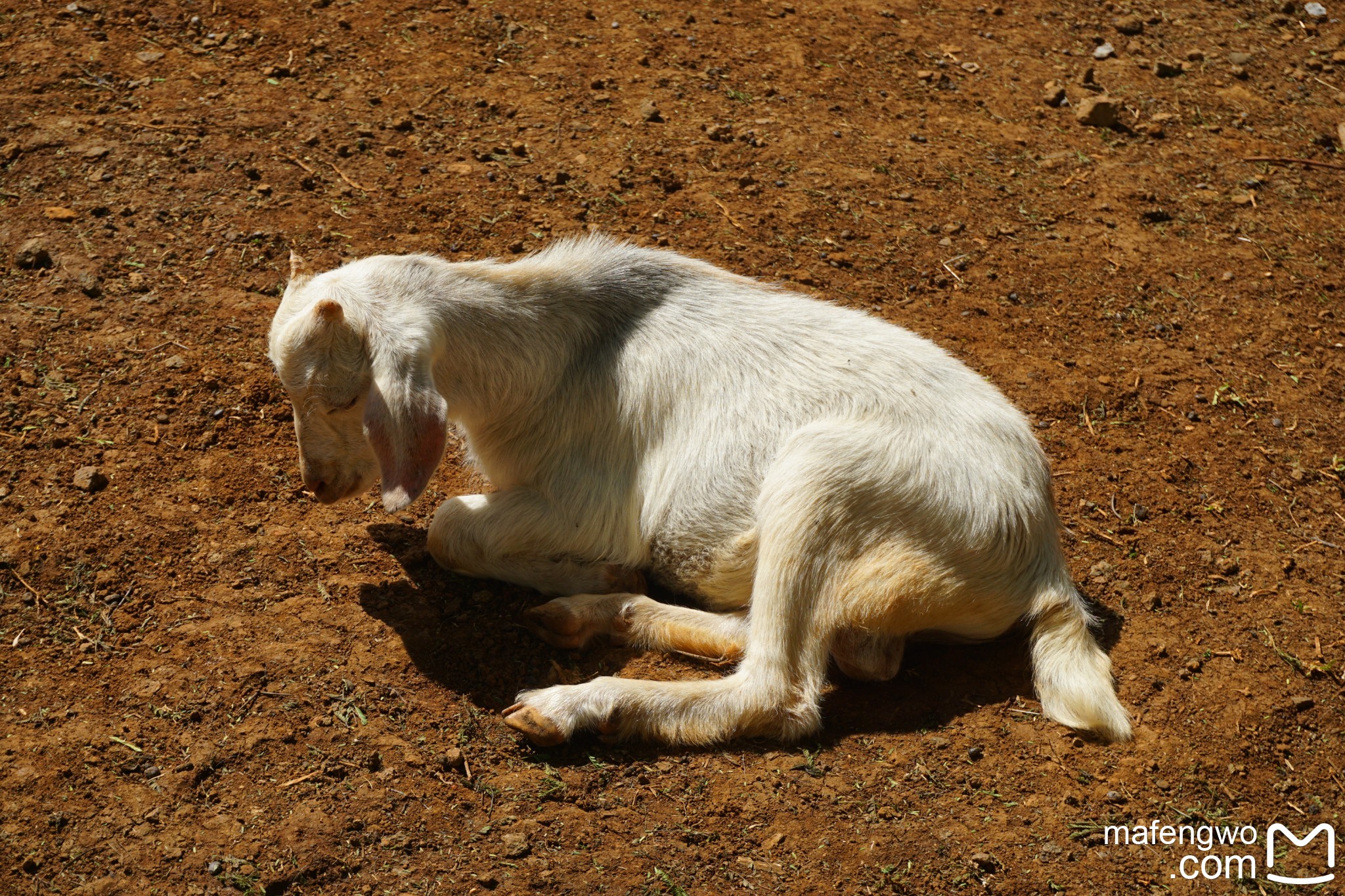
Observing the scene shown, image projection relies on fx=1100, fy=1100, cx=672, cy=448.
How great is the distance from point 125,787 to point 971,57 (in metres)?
6.33

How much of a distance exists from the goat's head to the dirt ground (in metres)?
0.52

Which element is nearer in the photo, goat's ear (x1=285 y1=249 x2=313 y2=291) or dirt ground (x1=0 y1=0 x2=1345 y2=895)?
dirt ground (x1=0 y1=0 x2=1345 y2=895)

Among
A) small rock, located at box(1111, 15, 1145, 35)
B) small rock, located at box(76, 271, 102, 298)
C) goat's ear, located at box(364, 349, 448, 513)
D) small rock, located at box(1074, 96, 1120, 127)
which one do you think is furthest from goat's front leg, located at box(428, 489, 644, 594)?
small rock, located at box(1111, 15, 1145, 35)

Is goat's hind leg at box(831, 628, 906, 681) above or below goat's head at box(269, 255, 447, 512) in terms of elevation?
below

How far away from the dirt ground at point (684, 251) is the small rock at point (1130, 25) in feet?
0.17

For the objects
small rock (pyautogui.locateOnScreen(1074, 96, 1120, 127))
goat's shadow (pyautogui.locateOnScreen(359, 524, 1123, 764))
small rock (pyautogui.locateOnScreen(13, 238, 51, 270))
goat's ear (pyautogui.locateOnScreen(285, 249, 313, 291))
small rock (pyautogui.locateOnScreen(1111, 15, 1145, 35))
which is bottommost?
goat's shadow (pyautogui.locateOnScreen(359, 524, 1123, 764))

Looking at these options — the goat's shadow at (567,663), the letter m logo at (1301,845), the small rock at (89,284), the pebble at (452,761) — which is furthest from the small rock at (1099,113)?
the small rock at (89,284)

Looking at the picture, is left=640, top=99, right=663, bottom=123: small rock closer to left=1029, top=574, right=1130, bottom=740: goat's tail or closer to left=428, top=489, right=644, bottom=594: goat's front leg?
left=428, top=489, right=644, bottom=594: goat's front leg

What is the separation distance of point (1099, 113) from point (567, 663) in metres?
4.96

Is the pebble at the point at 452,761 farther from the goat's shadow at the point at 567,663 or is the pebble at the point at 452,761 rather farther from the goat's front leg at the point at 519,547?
the goat's front leg at the point at 519,547

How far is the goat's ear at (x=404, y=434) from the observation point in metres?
3.49

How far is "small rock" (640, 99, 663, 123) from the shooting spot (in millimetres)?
6324

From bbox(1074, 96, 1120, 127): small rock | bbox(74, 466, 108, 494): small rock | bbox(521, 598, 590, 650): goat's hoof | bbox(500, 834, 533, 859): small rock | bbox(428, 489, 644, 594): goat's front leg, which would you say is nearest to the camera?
bbox(500, 834, 533, 859): small rock

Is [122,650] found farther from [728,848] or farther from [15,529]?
[728,848]
